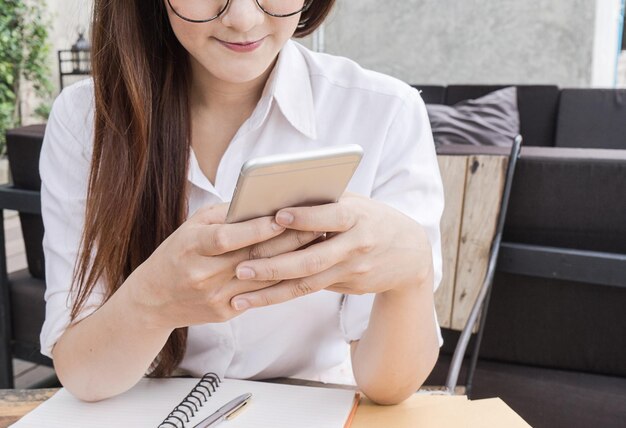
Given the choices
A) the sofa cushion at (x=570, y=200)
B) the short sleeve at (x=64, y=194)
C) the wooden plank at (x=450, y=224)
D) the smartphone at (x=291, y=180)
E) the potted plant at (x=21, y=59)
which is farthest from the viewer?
the potted plant at (x=21, y=59)

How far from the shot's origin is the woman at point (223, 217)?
23.8 inches

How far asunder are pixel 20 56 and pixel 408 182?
5.37 meters

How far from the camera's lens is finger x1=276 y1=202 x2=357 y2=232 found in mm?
549

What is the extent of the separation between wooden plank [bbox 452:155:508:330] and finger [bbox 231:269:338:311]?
0.82 meters

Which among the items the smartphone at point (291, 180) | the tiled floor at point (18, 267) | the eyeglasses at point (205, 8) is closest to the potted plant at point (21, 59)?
the tiled floor at point (18, 267)

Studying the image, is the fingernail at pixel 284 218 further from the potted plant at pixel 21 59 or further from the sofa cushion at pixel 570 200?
the potted plant at pixel 21 59

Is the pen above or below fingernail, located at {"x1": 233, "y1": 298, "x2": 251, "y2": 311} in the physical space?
below

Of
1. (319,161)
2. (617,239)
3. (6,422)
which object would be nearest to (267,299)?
(319,161)

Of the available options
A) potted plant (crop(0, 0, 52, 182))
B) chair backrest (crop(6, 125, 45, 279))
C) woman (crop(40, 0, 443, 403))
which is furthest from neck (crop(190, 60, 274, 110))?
potted plant (crop(0, 0, 52, 182))

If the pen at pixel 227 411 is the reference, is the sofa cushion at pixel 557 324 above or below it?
below

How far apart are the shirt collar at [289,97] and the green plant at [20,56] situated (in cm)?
471

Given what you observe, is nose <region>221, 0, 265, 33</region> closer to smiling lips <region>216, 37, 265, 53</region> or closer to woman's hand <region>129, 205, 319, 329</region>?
smiling lips <region>216, 37, 265, 53</region>

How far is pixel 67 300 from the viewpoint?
833 mm

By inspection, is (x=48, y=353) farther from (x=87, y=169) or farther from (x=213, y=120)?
(x=213, y=120)
